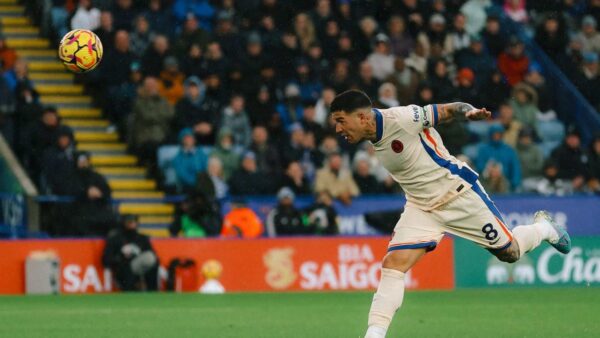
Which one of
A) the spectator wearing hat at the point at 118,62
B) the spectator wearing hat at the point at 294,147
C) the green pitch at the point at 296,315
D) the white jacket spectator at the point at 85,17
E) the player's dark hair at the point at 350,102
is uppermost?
the white jacket spectator at the point at 85,17

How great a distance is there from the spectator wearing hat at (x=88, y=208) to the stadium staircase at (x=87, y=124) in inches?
25.6

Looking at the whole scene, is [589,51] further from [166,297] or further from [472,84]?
[166,297]

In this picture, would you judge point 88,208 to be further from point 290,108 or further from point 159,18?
point 159,18

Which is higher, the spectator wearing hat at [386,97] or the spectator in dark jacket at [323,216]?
the spectator wearing hat at [386,97]

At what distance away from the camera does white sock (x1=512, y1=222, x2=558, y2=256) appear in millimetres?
11047

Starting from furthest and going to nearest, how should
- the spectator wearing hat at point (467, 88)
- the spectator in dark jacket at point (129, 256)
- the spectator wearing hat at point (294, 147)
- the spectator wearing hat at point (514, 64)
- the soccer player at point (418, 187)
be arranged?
the spectator wearing hat at point (514, 64) < the spectator wearing hat at point (467, 88) < the spectator wearing hat at point (294, 147) < the spectator in dark jacket at point (129, 256) < the soccer player at point (418, 187)

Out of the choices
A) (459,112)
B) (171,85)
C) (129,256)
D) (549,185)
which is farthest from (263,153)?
(459,112)

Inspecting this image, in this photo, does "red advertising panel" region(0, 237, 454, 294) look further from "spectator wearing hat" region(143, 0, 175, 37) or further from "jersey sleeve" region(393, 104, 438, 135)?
"jersey sleeve" region(393, 104, 438, 135)

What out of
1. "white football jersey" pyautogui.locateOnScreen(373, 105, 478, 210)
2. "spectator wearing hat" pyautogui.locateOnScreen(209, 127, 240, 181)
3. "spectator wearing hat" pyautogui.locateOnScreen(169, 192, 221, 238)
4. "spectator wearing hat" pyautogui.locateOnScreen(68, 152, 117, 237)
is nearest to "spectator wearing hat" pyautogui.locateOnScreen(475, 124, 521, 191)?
"spectator wearing hat" pyautogui.locateOnScreen(209, 127, 240, 181)

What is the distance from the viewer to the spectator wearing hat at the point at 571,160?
22.6 meters

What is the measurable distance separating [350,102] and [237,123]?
1155cm

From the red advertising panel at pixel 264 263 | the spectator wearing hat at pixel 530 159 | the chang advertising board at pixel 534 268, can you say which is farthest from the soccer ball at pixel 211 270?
the spectator wearing hat at pixel 530 159

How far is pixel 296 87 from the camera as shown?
73.3 ft

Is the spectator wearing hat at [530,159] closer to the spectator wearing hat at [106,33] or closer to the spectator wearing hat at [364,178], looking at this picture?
the spectator wearing hat at [364,178]
